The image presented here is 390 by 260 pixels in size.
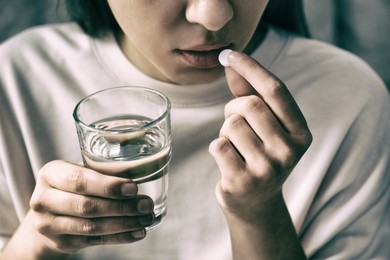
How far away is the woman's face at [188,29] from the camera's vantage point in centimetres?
78

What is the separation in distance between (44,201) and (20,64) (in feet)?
1.36

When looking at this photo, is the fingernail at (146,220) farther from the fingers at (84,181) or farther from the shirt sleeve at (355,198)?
the shirt sleeve at (355,198)

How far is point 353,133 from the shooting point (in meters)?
1.01

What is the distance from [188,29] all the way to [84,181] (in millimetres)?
270

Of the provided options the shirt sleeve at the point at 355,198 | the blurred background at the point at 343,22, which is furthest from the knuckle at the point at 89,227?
the blurred background at the point at 343,22

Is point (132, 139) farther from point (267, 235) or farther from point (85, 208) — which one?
point (267, 235)

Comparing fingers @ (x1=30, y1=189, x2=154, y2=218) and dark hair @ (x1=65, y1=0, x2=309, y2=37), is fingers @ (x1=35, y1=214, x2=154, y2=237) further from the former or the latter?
dark hair @ (x1=65, y1=0, x2=309, y2=37)

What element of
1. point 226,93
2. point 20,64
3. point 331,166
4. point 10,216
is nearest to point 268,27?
point 226,93

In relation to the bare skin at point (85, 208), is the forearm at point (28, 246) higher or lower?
lower

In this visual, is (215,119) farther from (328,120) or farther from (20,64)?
(20,64)

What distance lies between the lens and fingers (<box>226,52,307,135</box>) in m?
0.73

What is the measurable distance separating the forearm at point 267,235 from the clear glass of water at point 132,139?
0.44 ft

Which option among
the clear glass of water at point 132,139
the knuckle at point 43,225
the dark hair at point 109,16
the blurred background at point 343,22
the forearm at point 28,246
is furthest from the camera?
the blurred background at point 343,22

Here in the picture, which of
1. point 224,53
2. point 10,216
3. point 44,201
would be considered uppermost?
point 224,53
